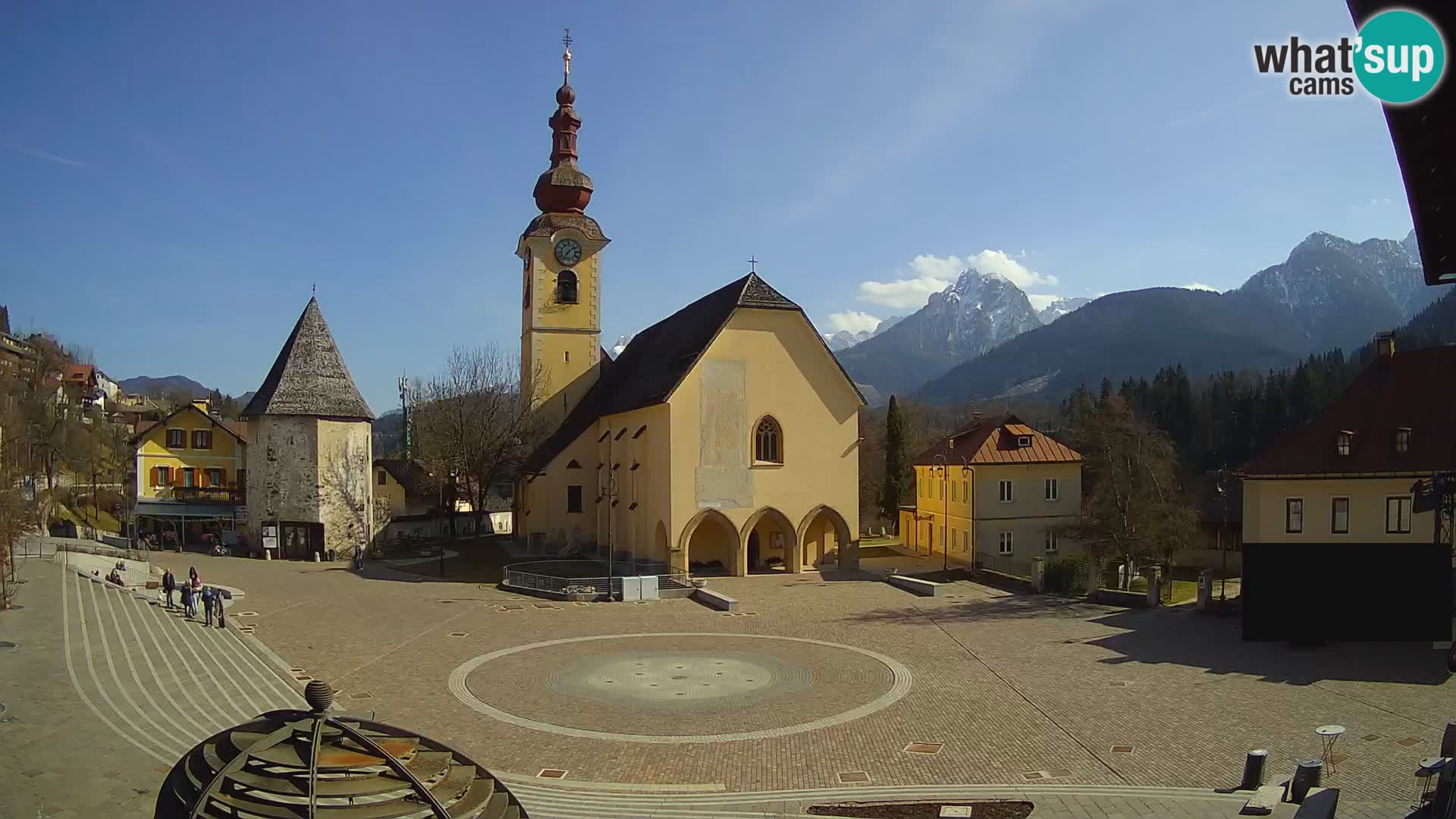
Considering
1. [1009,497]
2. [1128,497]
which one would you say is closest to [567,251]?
[1009,497]

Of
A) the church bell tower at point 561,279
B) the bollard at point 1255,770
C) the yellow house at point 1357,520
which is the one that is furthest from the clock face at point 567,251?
the bollard at point 1255,770

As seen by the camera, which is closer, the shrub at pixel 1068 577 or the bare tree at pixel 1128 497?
the shrub at pixel 1068 577

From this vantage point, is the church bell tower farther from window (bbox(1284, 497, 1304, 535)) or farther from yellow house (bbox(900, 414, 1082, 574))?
window (bbox(1284, 497, 1304, 535))

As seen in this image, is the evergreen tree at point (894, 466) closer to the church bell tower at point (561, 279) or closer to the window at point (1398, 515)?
the church bell tower at point (561, 279)

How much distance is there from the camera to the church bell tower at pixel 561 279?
4744 cm

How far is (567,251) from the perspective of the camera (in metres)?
47.6

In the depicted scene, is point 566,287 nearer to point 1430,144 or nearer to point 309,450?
point 309,450

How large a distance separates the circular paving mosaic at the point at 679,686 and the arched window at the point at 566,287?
27256 millimetres

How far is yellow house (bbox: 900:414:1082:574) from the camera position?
139ft

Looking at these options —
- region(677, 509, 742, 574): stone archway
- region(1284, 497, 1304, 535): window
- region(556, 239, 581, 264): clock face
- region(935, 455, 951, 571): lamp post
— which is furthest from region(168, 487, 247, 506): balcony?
region(1284, 497, 1304, 535): window

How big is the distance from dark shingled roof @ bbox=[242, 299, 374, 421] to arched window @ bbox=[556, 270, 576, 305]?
11.0 m

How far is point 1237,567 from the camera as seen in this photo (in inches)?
1817

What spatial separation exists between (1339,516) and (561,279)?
A: 35398 mm

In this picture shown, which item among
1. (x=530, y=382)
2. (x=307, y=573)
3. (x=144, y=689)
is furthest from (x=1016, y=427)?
(x=144, y=689)
